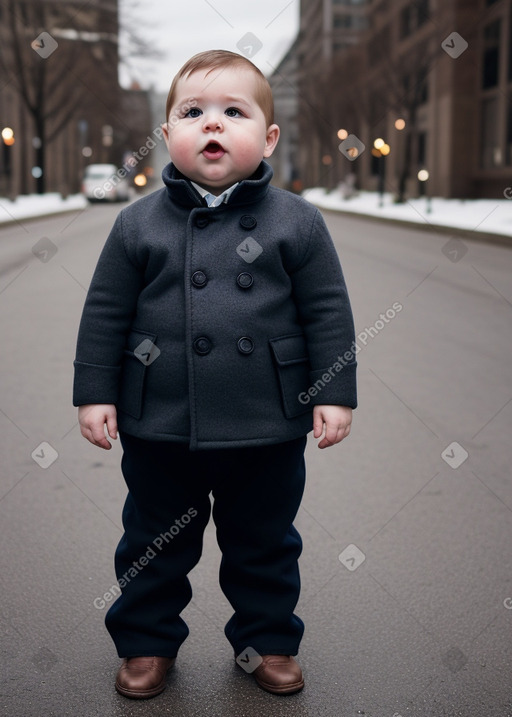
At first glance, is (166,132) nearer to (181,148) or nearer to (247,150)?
(181,148)

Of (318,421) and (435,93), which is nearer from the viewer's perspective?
(318,421)

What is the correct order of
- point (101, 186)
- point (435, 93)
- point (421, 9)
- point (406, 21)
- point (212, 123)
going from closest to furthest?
1. point (212, 123)
2. point (101, 186)
3. point (435, 93)
4. point (421, 9)
5. point (406, 21)

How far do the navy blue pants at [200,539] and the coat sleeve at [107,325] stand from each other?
0.17 m

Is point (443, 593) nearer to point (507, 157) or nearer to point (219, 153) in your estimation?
point (219, 153)

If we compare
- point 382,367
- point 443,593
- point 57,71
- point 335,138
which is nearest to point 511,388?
point 382,367

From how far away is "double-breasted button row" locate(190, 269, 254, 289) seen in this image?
242 cm

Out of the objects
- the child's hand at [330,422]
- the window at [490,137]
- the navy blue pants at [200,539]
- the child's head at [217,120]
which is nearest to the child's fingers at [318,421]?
the child's hand at [330,422]

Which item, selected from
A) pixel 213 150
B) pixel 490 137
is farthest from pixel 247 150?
pixel 490 137

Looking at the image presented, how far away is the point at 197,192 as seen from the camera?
8.15 ft

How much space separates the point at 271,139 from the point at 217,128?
230 millimetres

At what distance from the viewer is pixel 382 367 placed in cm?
702

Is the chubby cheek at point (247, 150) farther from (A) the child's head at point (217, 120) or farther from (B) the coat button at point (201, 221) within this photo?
(B) the coat button at point (201, 221)

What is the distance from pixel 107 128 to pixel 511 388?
7204 cm

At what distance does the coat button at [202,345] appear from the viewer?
2.42 metres
